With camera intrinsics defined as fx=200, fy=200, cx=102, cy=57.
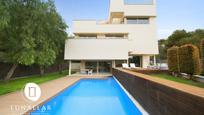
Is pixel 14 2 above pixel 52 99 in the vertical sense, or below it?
above

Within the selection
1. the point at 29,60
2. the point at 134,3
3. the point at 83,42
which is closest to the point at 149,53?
the point at 134,3

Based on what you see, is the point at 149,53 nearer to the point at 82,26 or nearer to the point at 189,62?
the point at 82,26

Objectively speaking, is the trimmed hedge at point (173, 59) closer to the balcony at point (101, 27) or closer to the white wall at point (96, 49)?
the white wall at point (96, 49)

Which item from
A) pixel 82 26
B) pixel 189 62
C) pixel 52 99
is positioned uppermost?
pixel 82 26

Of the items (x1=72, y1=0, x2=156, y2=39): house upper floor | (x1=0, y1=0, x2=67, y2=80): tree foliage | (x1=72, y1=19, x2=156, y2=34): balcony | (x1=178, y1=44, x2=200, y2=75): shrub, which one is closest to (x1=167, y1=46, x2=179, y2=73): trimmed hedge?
(x1=178, y1=44, x2=200, y2=75): shrub

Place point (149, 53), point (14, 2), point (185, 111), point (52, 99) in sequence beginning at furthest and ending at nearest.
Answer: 1. point (149, 53)
2. point (14, 2)
3. point (52, 99)
4. point (185, 111)

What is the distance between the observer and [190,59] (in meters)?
16.1

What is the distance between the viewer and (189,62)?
16.1 meters

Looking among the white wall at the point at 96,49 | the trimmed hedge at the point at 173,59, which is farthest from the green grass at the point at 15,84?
the trimmed hedge at the point at 173,59

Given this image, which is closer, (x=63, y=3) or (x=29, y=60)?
(x=29, y=60)

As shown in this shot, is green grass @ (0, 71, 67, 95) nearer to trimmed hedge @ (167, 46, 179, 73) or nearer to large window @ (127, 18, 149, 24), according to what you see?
trimmed hedge @ (167, 46, 179, 73)

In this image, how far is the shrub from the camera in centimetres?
1569

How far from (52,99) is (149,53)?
2551cm

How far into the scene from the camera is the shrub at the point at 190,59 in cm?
1569
